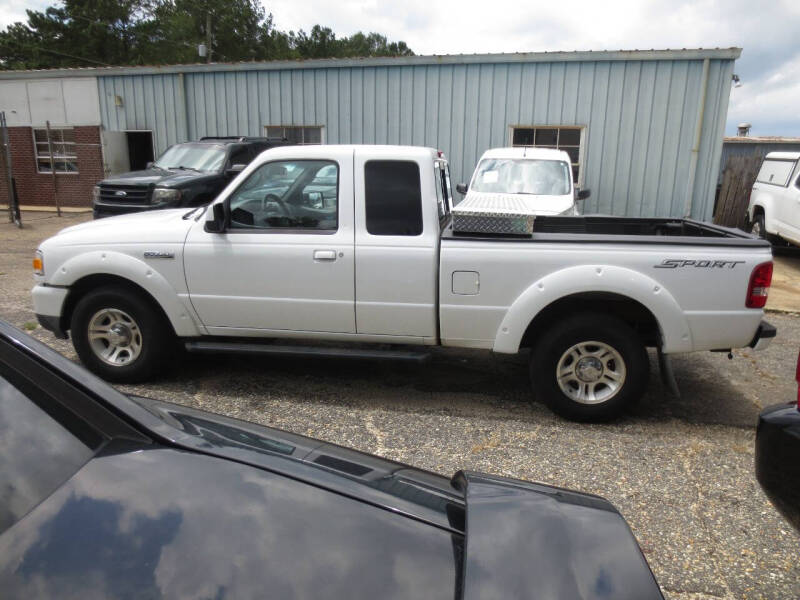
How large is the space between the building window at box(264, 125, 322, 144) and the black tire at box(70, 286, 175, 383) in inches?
398

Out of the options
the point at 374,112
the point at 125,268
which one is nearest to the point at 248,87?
the point at 374,112

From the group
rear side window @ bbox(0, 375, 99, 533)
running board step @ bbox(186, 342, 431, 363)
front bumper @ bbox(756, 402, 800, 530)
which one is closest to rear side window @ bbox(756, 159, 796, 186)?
running board step @ bbox(186, 342, 431, 363)

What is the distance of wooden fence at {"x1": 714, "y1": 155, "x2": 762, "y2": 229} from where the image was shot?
14.1 m

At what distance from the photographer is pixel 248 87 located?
567 inches

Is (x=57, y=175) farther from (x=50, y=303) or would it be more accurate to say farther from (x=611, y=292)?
(x=611, y=292)

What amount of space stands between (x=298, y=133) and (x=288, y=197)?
10560mm

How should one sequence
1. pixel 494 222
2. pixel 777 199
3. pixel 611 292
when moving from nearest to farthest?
pixel 611 292 < pixel 494 222 < pixel 777 199

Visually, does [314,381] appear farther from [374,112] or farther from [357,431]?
[374,112]

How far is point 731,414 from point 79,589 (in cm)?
470

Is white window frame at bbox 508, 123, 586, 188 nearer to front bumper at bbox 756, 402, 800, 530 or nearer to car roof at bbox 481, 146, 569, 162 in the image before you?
car roof at bbox 481, 146, 569, 162

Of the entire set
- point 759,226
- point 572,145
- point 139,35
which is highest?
point 139,35

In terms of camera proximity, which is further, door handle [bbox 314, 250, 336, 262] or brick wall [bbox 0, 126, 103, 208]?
brick wall [bbox 0, 126, 103, 208]

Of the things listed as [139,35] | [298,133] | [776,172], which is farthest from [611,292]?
[139,35]

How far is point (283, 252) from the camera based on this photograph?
14.8 ft
